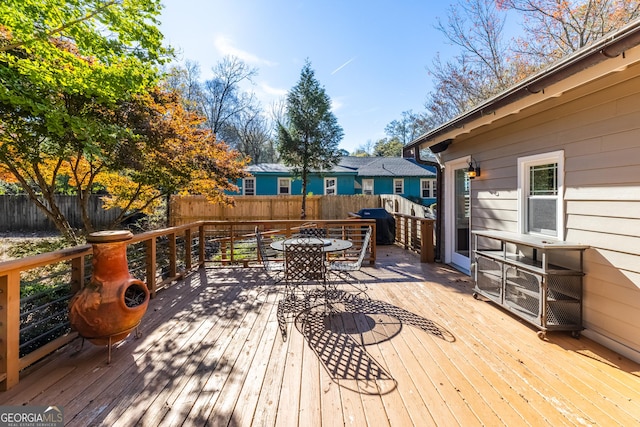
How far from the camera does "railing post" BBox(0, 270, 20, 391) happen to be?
6.43 feet

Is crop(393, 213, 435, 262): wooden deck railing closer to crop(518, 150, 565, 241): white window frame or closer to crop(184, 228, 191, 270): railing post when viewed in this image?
crop(518, 150, 565, 241): white window frame

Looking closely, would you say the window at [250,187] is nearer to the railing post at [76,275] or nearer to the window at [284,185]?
the window at [284,185]

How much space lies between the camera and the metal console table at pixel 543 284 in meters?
2.74

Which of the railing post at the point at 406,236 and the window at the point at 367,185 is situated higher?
the window at the point at 367,185

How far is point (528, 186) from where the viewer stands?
3.66 metres

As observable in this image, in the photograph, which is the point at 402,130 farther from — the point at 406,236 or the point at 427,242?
the point at 427,242

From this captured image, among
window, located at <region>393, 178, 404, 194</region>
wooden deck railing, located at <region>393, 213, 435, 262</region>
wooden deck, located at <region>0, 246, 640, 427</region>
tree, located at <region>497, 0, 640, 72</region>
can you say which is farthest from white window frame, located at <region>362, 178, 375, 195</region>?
wooden deck, located at <region>0, 246, 640, 427</region>

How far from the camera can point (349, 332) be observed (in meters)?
2.86

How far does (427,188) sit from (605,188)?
15.1m

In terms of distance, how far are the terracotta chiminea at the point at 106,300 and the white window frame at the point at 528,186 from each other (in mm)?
4270

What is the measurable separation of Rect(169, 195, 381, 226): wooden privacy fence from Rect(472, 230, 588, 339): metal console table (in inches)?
377

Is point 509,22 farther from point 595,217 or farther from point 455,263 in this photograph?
point 595,217

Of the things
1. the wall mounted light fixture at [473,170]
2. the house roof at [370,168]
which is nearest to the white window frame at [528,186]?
the wall mounted light fixture at [473,170]

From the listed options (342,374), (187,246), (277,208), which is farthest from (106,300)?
(277,208)
